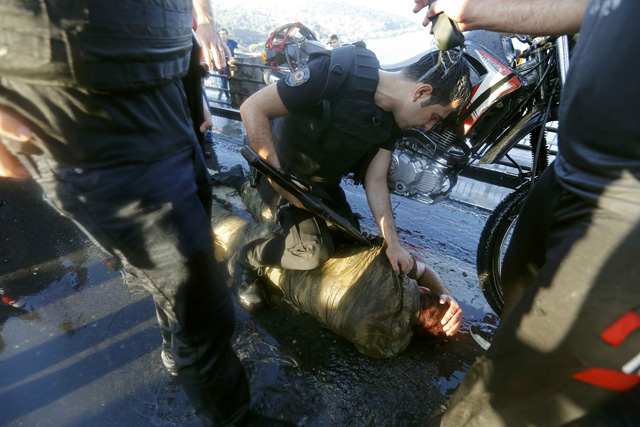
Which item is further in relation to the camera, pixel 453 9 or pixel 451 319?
pixel 451 319

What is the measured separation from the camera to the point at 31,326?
187 cm

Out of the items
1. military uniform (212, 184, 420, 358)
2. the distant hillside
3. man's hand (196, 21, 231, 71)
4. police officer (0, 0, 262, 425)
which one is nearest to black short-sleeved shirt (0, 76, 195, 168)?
police officer (0, 0, 262, 425)

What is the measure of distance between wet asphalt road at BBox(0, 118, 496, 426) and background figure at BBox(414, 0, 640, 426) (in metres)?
0.71

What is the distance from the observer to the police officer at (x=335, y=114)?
70.0 inches

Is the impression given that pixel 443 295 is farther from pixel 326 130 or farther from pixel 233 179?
pixel 233 179

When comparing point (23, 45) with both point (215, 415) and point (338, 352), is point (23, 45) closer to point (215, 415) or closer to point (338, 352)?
point (215, 415)

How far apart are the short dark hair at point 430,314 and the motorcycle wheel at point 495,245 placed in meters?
0.46

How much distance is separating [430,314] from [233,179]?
2141mm

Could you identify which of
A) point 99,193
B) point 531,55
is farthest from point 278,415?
point 531,55

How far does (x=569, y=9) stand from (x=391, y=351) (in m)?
1.55

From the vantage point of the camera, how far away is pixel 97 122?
81 cm

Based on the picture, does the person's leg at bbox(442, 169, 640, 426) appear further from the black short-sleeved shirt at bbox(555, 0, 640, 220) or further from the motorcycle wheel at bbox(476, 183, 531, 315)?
the motorcycle wheel at bbox(476, 183, 531, 315)

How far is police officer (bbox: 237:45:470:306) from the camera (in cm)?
178

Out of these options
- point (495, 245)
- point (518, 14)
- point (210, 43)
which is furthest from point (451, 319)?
point (210, 43)
